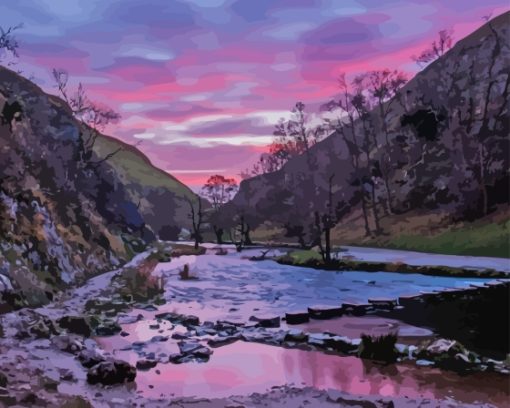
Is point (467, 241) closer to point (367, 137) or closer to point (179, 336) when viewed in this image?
point (367, 137)

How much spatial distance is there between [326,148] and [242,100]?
555 centimetres

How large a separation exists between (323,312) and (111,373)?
449 centimetres

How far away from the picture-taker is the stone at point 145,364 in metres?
5.92

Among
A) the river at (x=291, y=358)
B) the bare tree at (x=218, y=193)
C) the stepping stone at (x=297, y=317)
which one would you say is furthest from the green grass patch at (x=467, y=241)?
the bare tree at (x=218, y=193)

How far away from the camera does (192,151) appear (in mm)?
7324

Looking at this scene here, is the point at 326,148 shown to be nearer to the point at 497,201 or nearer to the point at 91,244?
the point at 497,201

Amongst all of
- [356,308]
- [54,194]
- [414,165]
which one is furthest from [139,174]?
[414,165]

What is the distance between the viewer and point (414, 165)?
17.9 meters

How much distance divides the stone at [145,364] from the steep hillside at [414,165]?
5.32 m

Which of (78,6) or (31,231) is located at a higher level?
(78,6)

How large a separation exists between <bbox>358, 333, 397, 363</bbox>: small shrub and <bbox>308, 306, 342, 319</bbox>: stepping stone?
235 cm

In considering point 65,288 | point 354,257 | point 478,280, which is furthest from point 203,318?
point 354,257

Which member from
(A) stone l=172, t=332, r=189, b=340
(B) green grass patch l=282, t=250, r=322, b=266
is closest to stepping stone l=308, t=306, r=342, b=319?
(A) stone l=172, t=332, r=189, b=340

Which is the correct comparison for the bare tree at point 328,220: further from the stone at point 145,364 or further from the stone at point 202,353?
the stone at point 145,364
